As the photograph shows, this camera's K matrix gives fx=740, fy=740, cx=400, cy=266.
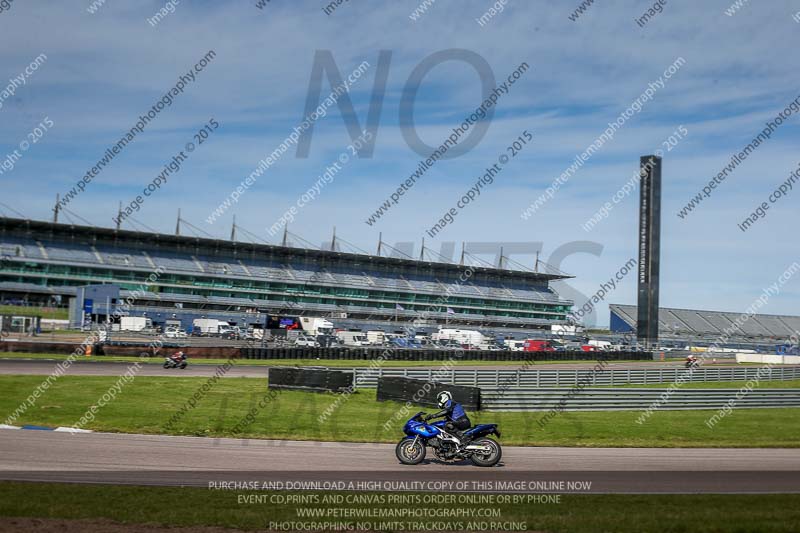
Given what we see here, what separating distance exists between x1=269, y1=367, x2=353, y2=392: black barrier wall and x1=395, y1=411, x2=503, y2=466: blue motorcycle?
1355 cm

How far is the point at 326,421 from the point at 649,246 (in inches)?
2972

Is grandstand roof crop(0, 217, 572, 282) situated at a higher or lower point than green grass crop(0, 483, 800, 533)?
higher

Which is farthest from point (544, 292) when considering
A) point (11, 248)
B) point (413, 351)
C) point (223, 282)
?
point (11, 248)

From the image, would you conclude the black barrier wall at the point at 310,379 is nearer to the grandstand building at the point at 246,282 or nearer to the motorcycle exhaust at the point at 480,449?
the motorcycle exhaust at the point at 480,449

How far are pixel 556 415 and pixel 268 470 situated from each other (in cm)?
1344

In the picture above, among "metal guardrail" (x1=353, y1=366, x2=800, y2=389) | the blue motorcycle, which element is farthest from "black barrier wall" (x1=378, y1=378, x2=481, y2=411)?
the blue motorcycle

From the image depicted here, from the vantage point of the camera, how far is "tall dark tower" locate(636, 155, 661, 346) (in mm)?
89312

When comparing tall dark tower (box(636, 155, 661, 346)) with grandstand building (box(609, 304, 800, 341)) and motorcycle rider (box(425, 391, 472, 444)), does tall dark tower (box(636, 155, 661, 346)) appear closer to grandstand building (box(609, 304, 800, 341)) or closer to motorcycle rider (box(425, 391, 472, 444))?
grandstand building (box(609, 304, 800, 341))

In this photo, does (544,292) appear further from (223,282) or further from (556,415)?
(556,415)

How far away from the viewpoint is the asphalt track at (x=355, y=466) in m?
12.6

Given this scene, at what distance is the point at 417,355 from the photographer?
5753 centimetres

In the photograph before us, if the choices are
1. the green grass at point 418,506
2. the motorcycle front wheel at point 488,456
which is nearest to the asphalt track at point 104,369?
the motorcycle front wheel at point 488,456

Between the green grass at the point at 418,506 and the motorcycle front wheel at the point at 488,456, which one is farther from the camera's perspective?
the motorcycle front wheel at the point at 488,456

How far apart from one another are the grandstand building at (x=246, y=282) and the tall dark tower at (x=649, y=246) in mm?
27002
